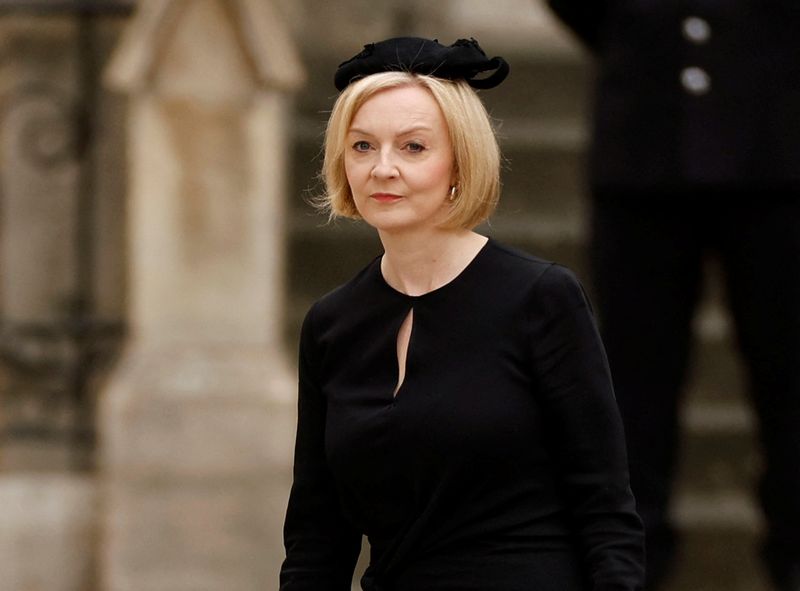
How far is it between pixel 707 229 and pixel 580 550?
6.26 ft

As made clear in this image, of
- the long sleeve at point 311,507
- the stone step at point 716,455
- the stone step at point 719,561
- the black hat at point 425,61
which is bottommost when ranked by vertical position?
the stone step at point 719,561

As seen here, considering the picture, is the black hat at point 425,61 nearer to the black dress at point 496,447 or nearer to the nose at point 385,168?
the nose at point 385,168

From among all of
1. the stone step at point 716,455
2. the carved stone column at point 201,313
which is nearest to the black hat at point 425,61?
the carved stone column at point 201,313

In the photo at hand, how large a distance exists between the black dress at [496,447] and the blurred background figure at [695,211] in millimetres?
1747

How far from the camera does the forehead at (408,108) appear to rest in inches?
98.7

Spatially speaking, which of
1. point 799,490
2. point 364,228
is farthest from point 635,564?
point 364,228

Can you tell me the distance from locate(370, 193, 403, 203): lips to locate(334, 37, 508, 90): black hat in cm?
16

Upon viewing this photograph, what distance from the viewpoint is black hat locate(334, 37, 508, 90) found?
2.52 metres

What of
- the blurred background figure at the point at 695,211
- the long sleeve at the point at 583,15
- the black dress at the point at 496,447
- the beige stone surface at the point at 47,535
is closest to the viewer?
the black dress at the point at 496,447

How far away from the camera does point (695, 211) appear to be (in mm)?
4301

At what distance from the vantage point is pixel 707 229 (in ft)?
14.1

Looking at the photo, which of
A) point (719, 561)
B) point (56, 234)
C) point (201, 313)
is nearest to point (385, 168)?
point (201, 313)

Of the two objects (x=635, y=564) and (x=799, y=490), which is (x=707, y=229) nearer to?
(x=799, y=490)

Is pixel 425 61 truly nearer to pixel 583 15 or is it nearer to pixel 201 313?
pixel 583 15
